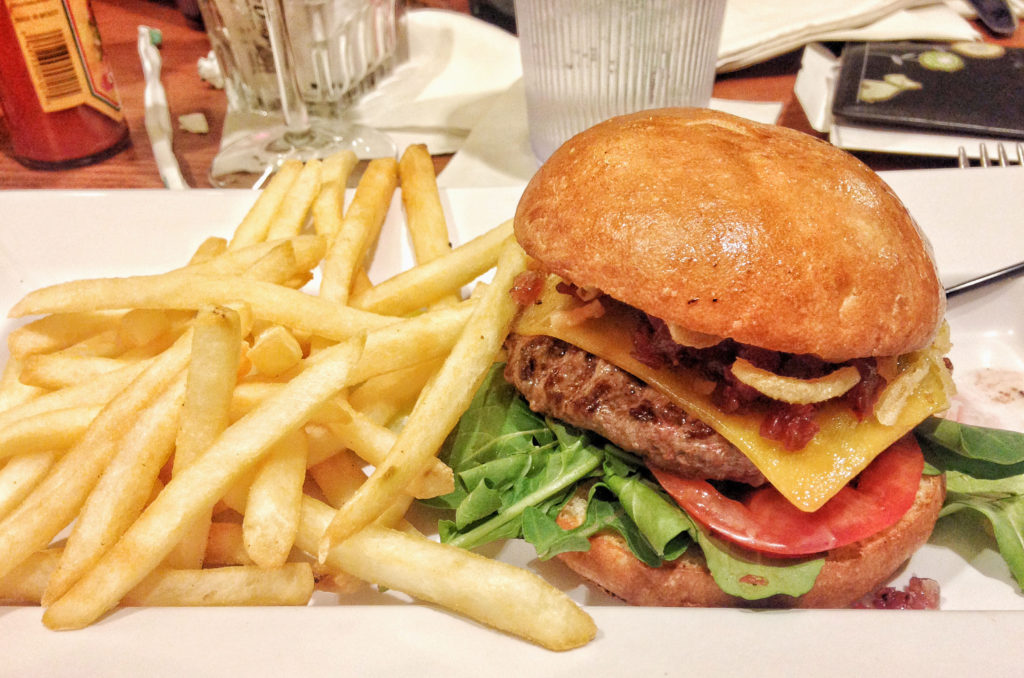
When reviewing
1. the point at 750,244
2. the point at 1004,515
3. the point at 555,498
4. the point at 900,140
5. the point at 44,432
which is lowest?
the point at 1004,515

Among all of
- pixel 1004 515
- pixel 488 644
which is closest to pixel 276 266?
pixel 488 644

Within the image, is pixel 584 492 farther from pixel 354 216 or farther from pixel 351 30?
pixel 351 30

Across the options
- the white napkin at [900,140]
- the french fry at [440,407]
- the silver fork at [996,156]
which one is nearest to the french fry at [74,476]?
the french fry at [440,407]

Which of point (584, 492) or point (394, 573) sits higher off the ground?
point (394, 573)

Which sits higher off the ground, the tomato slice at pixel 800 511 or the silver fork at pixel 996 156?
the silver fork at pixel 996 156

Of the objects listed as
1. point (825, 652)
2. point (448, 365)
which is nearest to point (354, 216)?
point (448, 365)

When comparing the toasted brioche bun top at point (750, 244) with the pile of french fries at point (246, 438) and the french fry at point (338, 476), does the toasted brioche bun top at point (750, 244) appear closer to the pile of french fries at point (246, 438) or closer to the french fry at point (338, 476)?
the pile of french fries at point (246, 438)

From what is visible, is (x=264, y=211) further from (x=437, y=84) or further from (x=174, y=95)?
(x=174, y=95)
